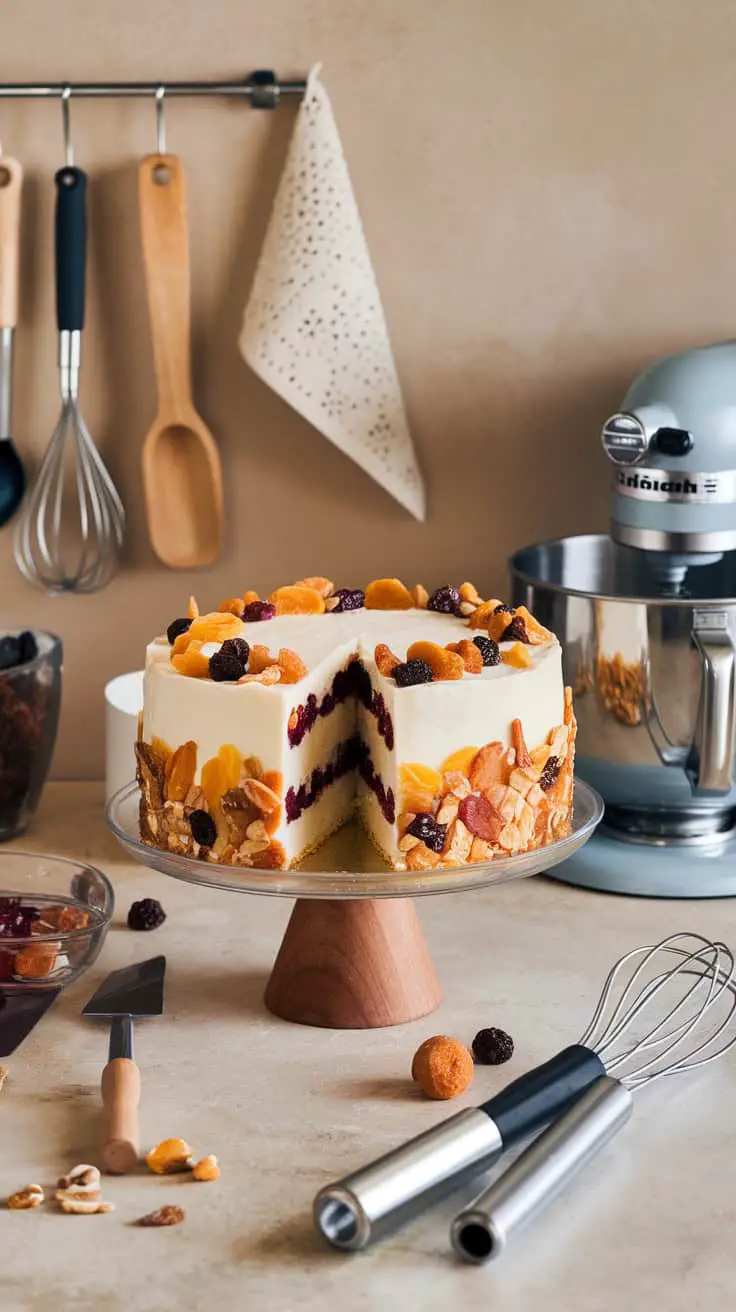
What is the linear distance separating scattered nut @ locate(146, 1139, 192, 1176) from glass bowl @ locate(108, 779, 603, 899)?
17 centimetres

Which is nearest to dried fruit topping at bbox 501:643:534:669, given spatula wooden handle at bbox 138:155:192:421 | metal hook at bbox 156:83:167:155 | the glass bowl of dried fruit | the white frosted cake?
the white frosted cake

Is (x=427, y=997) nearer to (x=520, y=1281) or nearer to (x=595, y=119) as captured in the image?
(x=520, y=1281)

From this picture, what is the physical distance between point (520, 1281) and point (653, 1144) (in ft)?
0.57

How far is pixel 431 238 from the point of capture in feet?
5.15

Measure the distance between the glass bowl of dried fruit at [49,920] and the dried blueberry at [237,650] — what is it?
0.79ft

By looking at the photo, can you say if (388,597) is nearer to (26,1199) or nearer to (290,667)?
(290,667)

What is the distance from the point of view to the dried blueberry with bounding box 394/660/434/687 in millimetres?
1083

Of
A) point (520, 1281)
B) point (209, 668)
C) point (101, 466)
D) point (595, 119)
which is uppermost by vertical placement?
point (595, 119)

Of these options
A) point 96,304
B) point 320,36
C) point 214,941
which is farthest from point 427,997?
point 320,36

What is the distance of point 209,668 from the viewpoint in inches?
43.3

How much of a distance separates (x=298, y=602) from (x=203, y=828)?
0.24 metres

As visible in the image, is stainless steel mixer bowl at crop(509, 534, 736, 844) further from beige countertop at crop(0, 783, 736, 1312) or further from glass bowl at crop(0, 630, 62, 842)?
glass bowl at crop(0, 630, 62, 842)

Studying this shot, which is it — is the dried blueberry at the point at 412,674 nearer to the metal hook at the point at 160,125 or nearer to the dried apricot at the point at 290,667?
the dried apricot at the point at 290,667

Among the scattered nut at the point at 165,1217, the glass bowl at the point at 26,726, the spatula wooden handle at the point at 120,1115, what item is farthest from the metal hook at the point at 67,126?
the scattered nut at the point at 165,1217
